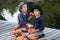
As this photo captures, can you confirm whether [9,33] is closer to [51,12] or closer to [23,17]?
[23,17]

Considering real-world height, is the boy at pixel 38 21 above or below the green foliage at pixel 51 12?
above

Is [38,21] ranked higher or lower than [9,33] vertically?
higher

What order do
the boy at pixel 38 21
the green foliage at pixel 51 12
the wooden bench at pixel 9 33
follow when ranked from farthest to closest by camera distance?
the green foliage at pixel 51 12 → the wooden bench at pixel 9 33 → the boy at pixel 38 21

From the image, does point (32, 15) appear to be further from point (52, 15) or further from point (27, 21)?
point (52, 15)

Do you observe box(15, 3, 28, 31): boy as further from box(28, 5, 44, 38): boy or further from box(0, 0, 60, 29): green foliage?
box(0, 0, 60, 29): green foliage

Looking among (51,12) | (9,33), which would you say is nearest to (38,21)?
(9,33)

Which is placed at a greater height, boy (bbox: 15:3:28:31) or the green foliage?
boy (bbox: 15:3:28:31)

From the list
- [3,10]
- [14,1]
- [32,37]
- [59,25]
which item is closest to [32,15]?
[32,37]

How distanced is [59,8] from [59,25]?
41 centimetres

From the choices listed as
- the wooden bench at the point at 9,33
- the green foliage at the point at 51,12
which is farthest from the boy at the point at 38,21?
the green foliage at the point at 51,12

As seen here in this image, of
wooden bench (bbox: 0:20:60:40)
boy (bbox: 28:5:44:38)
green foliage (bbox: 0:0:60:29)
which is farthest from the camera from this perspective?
green foliage (bbox: 0:0:60:29)

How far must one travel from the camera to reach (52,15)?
4492 mm

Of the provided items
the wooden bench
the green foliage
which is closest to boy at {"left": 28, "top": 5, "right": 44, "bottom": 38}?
the wooden bench

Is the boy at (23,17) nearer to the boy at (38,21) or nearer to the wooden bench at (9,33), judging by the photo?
the boy at (38,21)
